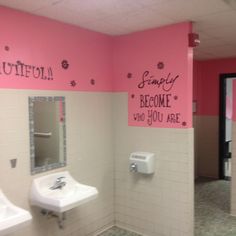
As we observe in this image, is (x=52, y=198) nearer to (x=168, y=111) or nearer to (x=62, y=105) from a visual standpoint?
(x=62, y=105)

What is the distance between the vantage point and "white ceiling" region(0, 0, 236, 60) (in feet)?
7.38

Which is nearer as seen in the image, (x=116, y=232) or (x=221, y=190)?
(x=116, y=232)

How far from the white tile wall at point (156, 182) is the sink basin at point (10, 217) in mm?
1441

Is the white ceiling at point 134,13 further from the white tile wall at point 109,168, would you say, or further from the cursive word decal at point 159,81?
the white tile wall at point 109,168

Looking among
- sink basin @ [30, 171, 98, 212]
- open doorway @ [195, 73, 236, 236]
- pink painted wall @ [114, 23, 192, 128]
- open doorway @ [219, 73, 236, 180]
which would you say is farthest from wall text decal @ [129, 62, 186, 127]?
open doorway @ [219, 73, 236, 180]

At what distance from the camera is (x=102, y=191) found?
3.34 metres

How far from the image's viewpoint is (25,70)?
2504 millimetres

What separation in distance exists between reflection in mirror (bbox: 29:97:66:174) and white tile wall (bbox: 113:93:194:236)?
777mm

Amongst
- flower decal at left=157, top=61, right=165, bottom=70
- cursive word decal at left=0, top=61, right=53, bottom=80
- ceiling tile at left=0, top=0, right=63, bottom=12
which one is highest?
ceiling tile at left=0, top=0, right=63, bottom=12

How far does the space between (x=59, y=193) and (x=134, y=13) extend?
5.75ft

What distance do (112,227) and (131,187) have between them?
1.86 feet

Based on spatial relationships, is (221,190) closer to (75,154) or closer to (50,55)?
(75,154)

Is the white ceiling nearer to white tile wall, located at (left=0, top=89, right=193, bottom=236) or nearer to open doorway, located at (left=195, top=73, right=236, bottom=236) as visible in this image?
white tile wall, located at (left=0, top=89, right=193, bottom=236)

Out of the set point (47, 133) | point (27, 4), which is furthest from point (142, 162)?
point (27, 4)
